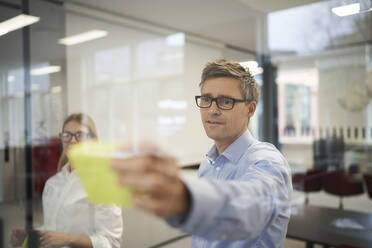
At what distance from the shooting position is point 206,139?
713 mm

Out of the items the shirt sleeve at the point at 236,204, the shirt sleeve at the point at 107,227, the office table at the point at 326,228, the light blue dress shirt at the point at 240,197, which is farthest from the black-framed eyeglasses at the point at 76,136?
the office table at the point at 326,228

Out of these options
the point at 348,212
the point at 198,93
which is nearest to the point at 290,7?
the point at 198,93

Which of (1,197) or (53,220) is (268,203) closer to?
(53,220)

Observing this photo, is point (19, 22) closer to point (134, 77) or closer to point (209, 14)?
point (134, 77)

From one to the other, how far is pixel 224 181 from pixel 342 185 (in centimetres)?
382

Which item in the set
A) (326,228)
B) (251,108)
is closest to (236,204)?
(251,108)

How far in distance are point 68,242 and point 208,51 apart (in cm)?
73

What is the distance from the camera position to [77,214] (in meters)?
0.80

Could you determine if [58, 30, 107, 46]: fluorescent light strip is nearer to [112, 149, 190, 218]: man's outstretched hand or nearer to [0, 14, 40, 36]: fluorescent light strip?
[0, 14, 40, 36]: fluorescent light strip

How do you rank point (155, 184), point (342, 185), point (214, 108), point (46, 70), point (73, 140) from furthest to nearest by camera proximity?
1. point (342, 185)
2. point (46, 70)
3. point (73, 140)
4. point (214, 108)
5. point (155, 184)

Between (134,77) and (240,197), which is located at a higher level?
(134,77)

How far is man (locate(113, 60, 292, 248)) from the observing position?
1.18 feet

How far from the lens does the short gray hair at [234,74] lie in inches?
24.8

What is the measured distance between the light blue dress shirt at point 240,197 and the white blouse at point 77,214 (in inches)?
9.6
